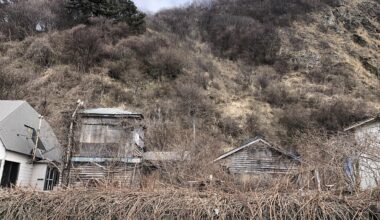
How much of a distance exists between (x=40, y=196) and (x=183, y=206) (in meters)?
2.27

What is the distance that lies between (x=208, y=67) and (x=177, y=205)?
4327 cm

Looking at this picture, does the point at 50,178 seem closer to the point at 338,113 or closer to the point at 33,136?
the point at 33,136

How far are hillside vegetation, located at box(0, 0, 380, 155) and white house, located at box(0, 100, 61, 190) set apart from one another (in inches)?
96.8

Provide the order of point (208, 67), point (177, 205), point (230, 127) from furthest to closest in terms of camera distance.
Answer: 1. point (208, 67)
2. point (230, 127)
3. point (177, 205)

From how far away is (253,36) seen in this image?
52.7 meters

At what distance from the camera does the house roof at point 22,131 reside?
23109 millimetres

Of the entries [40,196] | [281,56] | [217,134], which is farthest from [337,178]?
[281,56]

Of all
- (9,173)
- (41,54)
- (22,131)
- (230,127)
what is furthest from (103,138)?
(41,54)

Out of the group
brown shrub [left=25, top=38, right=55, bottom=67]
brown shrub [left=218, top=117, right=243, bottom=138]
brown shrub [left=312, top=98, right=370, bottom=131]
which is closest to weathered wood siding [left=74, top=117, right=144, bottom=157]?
brown shrub [left=218, top=117, right=243, bottom=138]

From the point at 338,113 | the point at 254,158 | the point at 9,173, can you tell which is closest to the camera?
the point at 9,173

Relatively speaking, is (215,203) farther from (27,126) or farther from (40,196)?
(27,126)

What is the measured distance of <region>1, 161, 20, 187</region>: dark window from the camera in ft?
Answer: 73.1

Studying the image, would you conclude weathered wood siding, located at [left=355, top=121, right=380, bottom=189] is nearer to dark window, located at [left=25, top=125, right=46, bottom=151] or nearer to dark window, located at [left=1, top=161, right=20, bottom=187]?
dark window, located at [left=1, top=161, right=20, bottom=187]

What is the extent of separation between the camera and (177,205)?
18.0 feet
